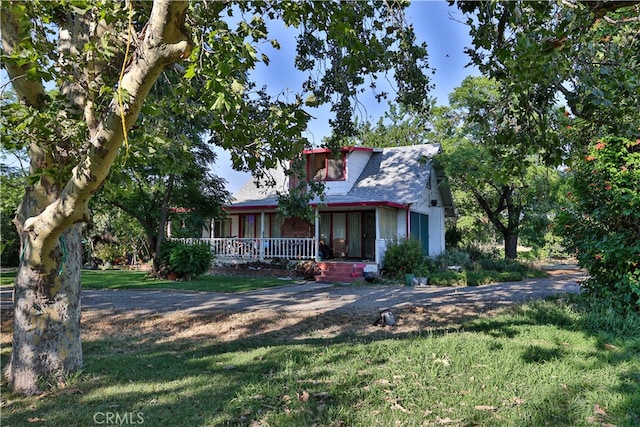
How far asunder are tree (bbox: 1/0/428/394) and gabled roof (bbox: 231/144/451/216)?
11880 mm

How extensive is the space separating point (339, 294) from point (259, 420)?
8212mm

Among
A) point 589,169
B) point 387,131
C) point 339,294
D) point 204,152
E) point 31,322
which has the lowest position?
point 339,294

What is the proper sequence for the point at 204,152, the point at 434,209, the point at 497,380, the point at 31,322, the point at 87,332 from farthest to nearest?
the point at 434,209
the point at 204,152
the point at 87,332
the point at 31,322
the point at 497,380

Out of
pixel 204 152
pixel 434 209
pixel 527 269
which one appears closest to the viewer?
pixel 204 152

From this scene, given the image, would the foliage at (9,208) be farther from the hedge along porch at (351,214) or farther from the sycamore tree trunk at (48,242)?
the sycamore tree trunk at (48,242)

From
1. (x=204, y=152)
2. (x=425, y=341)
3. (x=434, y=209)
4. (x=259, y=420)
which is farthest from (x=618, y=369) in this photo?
(x=434, y=209)

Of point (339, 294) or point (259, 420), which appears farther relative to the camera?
point (339, 294)

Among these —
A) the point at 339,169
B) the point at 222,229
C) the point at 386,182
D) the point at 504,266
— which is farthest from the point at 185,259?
the point at 504,266

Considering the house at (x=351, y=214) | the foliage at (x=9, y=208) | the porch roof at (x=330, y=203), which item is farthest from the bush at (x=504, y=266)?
the foliage at (x=9, y=208)

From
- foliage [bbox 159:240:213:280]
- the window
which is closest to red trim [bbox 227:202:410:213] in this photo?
the window

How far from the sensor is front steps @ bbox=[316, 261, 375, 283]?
15289mm

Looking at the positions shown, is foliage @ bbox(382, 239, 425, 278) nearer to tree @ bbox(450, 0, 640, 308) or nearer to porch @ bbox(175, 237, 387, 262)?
porch @ bbox(175, 237, 387, 262)

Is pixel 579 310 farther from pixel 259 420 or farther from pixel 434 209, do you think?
pixel 434 209

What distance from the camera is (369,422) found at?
3254mm
